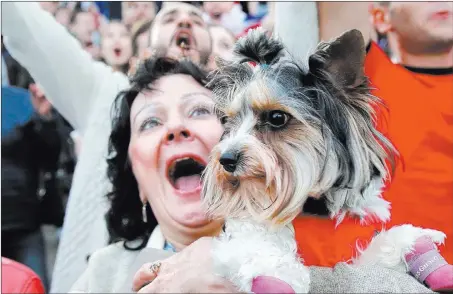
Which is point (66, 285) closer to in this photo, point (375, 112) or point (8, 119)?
point (8, 119)

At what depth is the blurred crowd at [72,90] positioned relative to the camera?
290cm

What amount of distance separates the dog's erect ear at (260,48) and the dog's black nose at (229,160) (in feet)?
0.88

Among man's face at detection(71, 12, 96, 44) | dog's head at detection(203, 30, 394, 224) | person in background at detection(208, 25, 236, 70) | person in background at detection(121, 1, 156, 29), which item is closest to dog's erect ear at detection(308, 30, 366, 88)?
dog's head at detection(203, 30, 394, 224)

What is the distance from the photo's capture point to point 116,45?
4762 mm

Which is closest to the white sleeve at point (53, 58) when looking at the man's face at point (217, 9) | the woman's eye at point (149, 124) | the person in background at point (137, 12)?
the woman's eye at point (149, 124)

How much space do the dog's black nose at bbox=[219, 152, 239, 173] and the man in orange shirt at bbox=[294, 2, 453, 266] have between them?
71cm

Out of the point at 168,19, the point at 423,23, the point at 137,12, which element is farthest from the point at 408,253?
the point at 137,12

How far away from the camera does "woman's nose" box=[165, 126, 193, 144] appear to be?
7.64 ft

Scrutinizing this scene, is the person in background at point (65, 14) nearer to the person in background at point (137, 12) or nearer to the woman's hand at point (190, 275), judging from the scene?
the person in background at point (137, 12)

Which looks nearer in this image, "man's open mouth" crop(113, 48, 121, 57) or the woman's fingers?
the woman's fingers

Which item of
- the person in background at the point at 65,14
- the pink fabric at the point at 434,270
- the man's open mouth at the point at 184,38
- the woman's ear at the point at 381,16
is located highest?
the woman's ear at the point at 381,16

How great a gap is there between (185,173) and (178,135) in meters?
0.13

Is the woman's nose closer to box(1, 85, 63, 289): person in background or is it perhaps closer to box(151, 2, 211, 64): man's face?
box(151, 2, 211, 64): man's face

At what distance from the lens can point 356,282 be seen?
1.55m
